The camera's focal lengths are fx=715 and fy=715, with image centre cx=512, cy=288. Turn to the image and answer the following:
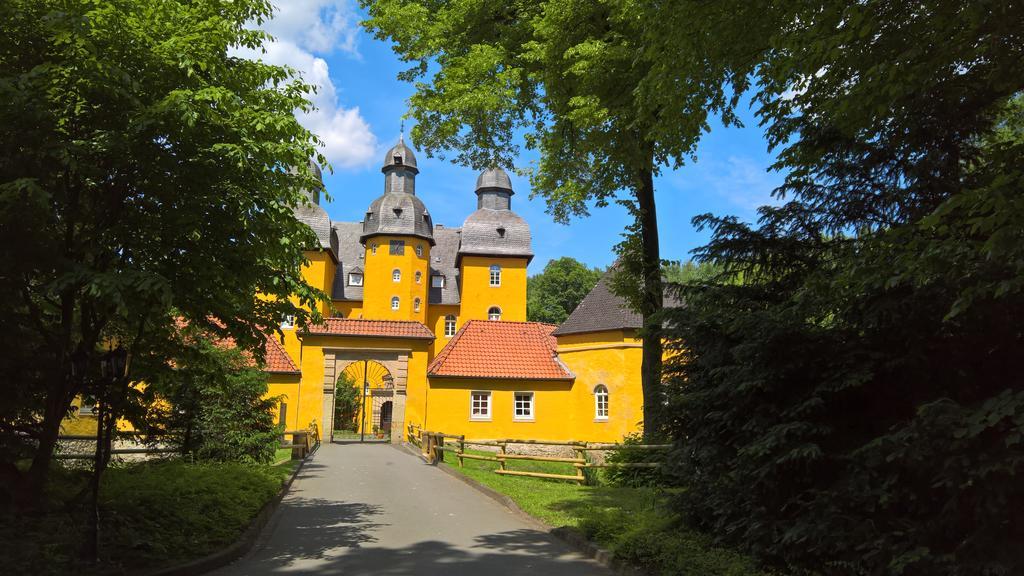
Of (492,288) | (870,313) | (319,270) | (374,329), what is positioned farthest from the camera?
(492,288)

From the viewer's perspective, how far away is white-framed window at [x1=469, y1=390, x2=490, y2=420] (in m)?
32.2

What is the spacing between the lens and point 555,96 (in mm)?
13930

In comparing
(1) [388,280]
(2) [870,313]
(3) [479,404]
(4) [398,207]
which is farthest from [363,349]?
(2) [870,313]

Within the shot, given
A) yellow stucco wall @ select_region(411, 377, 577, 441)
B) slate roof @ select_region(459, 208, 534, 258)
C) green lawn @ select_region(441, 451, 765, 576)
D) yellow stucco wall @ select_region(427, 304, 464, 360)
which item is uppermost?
slate roof @ select_region(459, 208, 534, 258)

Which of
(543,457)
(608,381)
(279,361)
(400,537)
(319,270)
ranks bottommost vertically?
(400,537)

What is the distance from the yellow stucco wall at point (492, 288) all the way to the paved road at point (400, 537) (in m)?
32.4

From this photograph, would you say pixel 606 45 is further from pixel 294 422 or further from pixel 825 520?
pixel 294 422

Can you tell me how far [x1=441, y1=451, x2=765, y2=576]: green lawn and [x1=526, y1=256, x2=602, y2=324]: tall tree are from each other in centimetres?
5179

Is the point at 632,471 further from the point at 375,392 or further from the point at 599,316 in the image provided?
the point at 375,392

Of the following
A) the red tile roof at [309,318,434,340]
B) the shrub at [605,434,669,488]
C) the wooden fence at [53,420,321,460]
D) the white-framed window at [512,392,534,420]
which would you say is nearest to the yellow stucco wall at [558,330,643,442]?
the white-framed window at [512,392,534,420]

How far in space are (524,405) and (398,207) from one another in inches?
863

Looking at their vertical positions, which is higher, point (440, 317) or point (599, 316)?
point (440, 317)

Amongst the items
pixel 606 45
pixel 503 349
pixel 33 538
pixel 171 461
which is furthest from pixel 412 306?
pixel 33 538

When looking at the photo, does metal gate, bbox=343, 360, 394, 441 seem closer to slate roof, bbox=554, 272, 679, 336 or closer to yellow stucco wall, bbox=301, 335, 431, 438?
yellow stucco wall, bbox=301, 335, 431, 438
